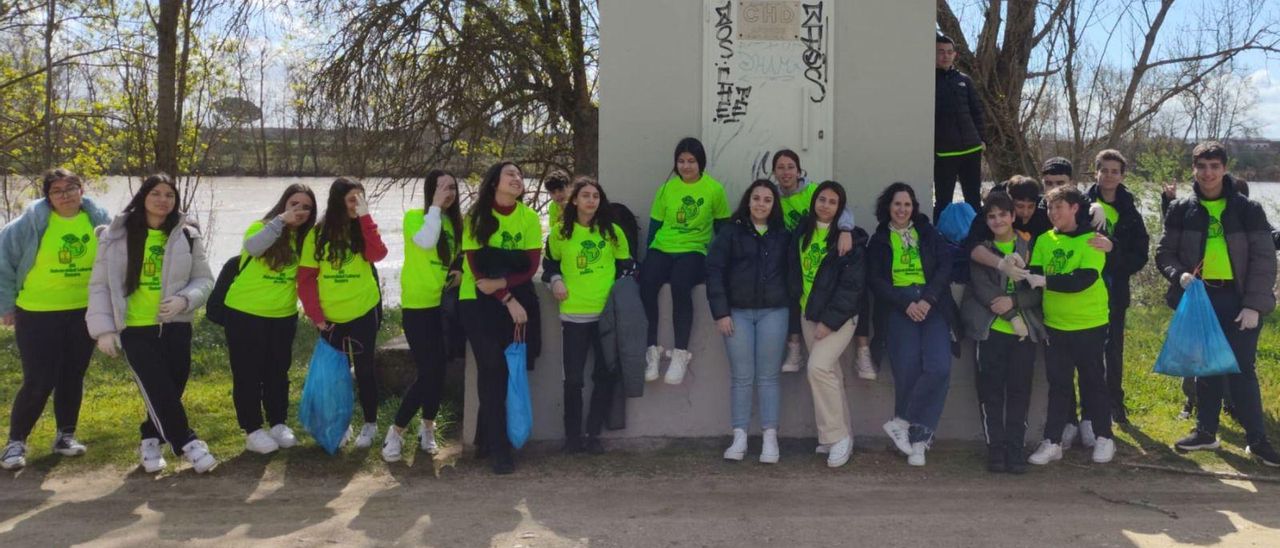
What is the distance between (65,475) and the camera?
572cm

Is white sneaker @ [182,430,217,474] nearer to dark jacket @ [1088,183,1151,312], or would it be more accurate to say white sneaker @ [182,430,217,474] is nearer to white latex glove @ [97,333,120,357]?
white latex glove @ [97,333,120,357]

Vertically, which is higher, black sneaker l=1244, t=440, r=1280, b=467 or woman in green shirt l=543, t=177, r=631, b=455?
woman in green shirt l=543, t=177, r=631, b=455

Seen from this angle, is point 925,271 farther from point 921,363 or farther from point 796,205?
point 796,205

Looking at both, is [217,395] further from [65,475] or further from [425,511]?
[425,511]

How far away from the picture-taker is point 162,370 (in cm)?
559

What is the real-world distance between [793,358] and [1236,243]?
95.3 inches

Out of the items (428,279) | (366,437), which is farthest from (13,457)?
(428,279)

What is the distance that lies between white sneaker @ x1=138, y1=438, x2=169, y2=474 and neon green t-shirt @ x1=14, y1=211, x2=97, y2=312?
80 centimetres

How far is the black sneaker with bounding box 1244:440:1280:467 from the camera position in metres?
5.84

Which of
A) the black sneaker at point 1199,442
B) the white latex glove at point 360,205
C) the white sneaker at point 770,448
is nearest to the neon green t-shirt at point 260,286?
the white latex glove at point 360,205

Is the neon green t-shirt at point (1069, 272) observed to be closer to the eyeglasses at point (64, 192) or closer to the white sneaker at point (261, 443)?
the white sneaker at point (261, 443)

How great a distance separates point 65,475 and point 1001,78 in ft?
31.7

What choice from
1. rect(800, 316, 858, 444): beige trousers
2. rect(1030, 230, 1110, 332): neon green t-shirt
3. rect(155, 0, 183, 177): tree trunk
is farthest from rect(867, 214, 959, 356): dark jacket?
rect(155, 0, 183, 177): tree trunk

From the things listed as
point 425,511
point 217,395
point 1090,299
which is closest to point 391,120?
point 217,395
